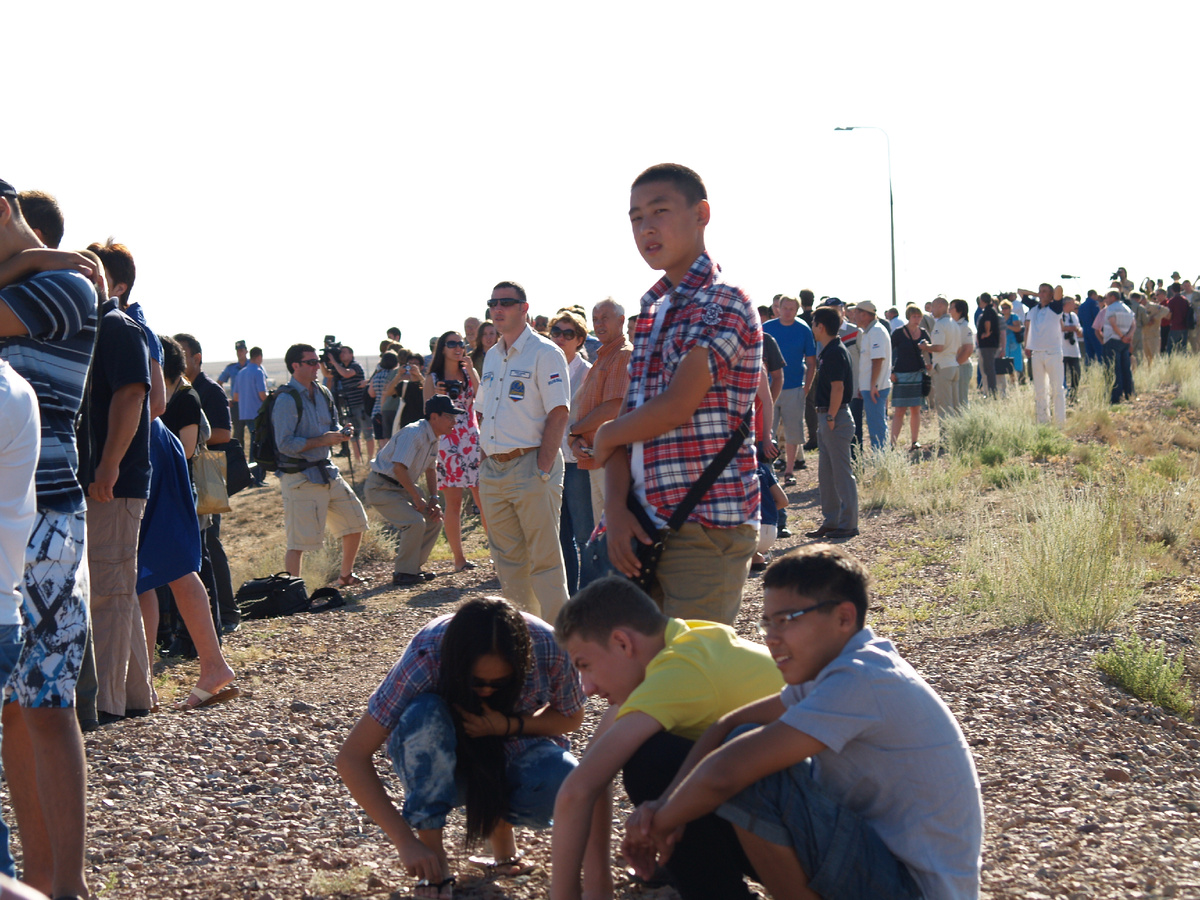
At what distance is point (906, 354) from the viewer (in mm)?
14672

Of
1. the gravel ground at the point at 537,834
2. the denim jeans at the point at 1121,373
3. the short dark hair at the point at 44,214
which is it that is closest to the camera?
the gravel ground at the point at 537,834

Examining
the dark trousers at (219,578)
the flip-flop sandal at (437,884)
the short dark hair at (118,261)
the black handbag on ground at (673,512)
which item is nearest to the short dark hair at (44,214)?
the short dark hair at (118,261)

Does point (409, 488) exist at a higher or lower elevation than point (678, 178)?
lower

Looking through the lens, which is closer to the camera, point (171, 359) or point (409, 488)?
point (171, 359)

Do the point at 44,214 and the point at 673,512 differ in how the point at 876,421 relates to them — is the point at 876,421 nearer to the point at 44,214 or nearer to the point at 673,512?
the point at 673,512

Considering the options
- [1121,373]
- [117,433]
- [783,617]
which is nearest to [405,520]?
[117,433]

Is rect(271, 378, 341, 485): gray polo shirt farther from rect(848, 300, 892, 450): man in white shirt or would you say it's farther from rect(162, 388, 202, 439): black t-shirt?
rect(848, 300, 892, 450): man in white shirt

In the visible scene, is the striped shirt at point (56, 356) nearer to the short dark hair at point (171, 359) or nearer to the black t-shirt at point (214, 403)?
the short dark hair at point (171, 359)

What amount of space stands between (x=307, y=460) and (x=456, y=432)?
4.15 ft

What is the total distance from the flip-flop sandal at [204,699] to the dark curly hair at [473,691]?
2741 mm

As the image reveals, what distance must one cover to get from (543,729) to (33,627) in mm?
1457

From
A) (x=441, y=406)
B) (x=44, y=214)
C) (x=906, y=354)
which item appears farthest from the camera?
(x=906, y=354)

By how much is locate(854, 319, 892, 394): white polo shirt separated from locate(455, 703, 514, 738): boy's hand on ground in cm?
1032

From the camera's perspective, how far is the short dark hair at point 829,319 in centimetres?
974
